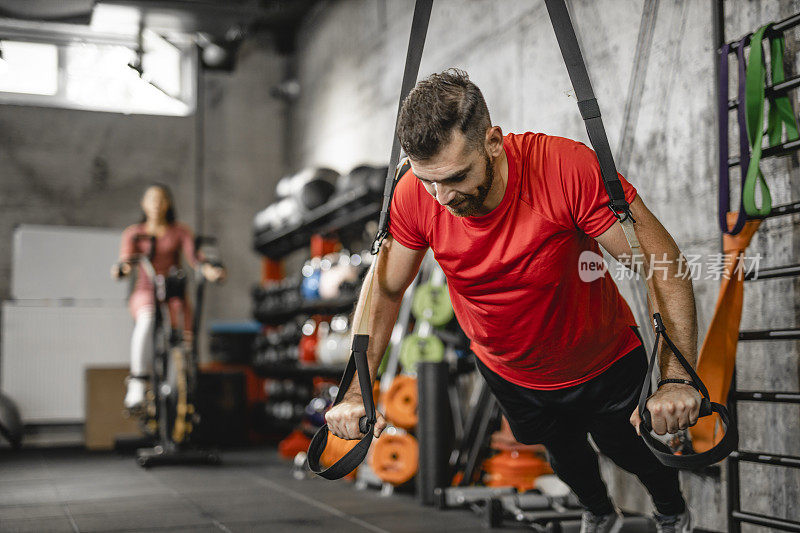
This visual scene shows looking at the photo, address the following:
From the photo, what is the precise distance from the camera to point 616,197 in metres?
1.48

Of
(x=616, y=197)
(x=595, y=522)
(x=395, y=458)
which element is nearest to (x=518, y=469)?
(x=395, y=458)

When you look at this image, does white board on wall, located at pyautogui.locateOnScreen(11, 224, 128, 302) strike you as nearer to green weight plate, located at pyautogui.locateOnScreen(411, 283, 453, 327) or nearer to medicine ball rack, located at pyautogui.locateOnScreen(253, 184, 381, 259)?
medicine ball rack, located at pyautogui.locateOnScreen(253, 184, 381, 259)

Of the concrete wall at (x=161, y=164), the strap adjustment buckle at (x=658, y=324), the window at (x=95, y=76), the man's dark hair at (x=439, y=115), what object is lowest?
the strap adjustment buckle at (x=658, y=324)

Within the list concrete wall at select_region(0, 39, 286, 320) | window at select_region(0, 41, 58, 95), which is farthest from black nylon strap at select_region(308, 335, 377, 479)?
window at select_region(0, 41, 58, 95)

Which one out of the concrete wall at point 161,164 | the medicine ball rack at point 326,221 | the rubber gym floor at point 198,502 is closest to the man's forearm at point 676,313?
the rubber gym floor at point 198,502

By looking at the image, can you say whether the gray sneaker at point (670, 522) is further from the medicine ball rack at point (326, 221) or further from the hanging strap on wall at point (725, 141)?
the medicine ball rack at point (326, 221)

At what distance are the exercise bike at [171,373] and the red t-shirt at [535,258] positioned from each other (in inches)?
134

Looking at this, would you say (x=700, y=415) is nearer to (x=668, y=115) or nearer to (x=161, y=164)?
(x=668, y=115)

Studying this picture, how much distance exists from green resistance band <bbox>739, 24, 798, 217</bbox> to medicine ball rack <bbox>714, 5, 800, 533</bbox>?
33 millimetres

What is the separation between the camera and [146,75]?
790 cm

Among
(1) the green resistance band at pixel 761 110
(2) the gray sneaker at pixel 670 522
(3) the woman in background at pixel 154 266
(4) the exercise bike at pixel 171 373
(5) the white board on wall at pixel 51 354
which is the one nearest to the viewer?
(2) the gray sneaker at pixel 670 522

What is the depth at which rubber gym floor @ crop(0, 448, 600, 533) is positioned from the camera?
3.29 meters

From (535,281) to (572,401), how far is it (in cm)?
40

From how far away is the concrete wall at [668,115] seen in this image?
8.71 feet
